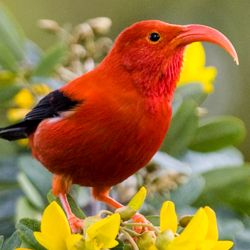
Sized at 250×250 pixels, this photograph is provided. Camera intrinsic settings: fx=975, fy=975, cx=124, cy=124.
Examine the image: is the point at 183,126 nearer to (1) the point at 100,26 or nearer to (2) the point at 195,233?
(1) the point at 100,26

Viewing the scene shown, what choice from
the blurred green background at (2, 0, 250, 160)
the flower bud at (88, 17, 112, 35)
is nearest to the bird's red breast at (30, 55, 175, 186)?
the flower bud at (88, 17, 112, 35)

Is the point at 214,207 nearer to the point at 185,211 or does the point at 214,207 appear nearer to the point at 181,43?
the point at 185,211

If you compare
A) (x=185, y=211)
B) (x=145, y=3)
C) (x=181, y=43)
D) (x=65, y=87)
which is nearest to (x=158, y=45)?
(x=181, y=43)

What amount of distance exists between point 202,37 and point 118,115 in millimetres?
460

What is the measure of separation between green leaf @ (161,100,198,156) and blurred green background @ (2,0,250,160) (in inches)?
141

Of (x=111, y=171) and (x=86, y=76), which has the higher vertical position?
(x=86, y=76)

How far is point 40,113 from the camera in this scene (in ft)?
14.3

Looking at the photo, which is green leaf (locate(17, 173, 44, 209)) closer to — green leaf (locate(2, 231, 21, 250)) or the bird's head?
the bird's head

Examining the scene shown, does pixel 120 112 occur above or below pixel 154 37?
below

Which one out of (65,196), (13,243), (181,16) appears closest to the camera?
(13,243)

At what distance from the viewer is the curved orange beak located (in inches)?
150

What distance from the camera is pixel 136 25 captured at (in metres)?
4.11

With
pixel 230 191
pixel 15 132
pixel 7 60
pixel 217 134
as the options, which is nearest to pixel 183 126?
pixel 217 134

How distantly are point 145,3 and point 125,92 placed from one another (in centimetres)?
497
